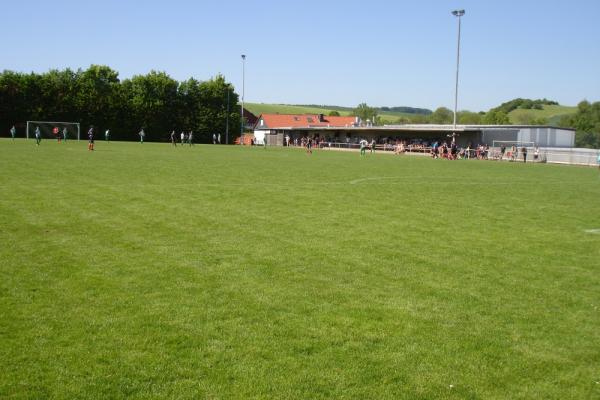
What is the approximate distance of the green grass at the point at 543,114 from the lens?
382 feet

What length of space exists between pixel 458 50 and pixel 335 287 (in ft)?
171

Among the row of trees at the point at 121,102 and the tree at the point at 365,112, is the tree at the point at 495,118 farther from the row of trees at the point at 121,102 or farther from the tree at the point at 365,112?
the row of trees at the point at 121,102

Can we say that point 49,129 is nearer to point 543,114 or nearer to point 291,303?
point 291,303

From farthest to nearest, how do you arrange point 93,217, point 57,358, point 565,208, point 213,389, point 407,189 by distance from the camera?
point 407,189 < point 565,208 < point 93,217 < point 57,358 < point 213,389

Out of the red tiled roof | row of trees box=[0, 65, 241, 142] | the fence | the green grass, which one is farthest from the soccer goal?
the green grass

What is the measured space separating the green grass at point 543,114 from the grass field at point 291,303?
110060 millimetres

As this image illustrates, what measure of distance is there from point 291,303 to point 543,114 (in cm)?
13141

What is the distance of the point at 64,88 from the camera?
76.1 metres

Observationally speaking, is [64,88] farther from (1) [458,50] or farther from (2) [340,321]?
(2) [340,321]

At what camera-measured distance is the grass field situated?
181 inches

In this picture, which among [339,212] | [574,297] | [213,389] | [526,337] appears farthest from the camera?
[339,212]

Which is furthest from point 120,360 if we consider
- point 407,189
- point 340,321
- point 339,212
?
point 407,189

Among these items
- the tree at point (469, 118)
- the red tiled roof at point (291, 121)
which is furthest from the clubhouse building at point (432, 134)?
the tree at point (469, 118)

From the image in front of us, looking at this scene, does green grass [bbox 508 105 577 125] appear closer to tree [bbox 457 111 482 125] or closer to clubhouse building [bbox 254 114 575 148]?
tree [bbox 457 111 482 125]
